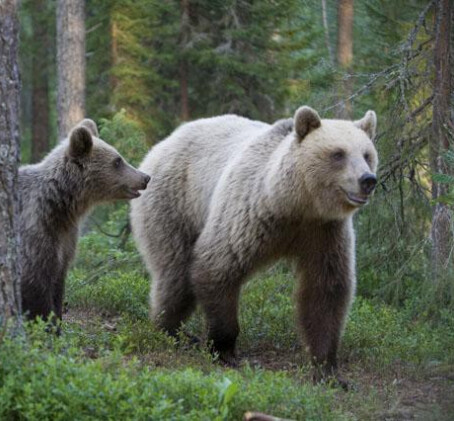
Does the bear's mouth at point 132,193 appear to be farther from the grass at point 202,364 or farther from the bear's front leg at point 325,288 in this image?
the bear's front leg at point 325,288

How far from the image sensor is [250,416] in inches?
196

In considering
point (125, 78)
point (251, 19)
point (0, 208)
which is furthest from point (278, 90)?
point (0, 208)

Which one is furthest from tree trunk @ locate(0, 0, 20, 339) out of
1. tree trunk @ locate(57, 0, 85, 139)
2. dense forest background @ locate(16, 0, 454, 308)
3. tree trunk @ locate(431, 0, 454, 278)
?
tree trunk @ locate(57, 0, 85, 139)

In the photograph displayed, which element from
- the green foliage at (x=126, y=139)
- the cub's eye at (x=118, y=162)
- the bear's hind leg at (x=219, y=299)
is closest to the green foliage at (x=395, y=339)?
the bear's hind leg at (x=219, y=299)

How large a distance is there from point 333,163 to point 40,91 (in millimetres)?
20090

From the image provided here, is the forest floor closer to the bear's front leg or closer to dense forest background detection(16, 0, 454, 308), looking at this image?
the bear's front leg

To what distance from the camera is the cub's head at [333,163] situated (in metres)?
6.49

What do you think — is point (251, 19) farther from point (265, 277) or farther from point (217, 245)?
point (217, 245)

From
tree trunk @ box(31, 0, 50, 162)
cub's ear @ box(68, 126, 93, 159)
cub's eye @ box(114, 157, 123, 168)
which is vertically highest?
cub's ear @ box(68, 126, 93, 159)

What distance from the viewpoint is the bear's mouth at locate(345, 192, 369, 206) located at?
6453 millimetres

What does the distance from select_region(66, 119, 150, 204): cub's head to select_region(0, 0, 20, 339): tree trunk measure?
2.17 meters

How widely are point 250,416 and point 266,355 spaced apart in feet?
10.2

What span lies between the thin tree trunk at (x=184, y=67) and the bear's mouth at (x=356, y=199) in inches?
436

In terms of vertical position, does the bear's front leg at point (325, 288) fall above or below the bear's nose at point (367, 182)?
below
